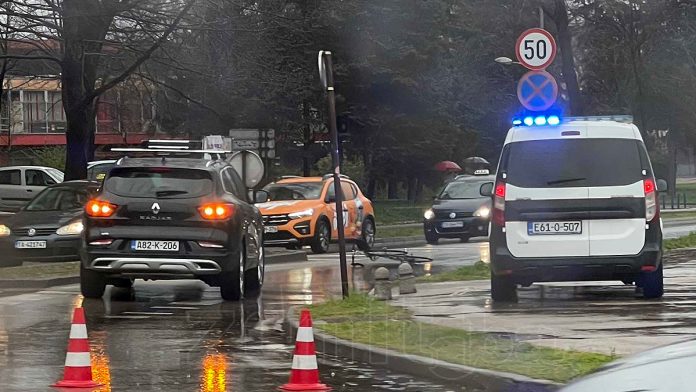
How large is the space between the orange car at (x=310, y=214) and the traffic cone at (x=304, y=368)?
16334 mm

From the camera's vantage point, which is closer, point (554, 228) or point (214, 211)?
point (554, 228)

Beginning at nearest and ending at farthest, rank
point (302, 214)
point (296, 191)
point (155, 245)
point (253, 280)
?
point (155, 245) < point (253, 280) < point (302, 214) < point (296, 191)

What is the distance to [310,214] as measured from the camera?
2622 cm

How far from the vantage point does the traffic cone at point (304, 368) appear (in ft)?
29.2

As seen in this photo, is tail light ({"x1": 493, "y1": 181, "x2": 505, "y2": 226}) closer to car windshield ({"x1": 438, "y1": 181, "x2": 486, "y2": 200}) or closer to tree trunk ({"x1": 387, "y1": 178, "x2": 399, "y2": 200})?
car windshield ({"x1": 438, "y1": 181, "x2": 486, "y2": 200})

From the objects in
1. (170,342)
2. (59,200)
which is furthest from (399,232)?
(170,342)

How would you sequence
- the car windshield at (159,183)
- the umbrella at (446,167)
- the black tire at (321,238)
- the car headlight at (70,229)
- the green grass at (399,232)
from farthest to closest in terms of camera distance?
the umbrella at (446,167) < the green grass at (399,232) < the black tire at (321,238) < the car headlight at (70,229) < the car windshield at (159,183)

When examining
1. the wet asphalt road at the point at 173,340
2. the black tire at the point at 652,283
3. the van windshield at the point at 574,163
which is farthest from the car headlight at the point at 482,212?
the van windshield at the point at 574,163

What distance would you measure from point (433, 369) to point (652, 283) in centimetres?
504

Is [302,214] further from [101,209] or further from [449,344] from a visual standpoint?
[449,344]

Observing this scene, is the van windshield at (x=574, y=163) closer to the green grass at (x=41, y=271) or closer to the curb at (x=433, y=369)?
the curb at (x=433, y=369)

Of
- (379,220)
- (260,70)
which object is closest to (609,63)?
(379,220)

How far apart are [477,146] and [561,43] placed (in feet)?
137

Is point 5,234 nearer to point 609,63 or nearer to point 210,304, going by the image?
point 210,304
